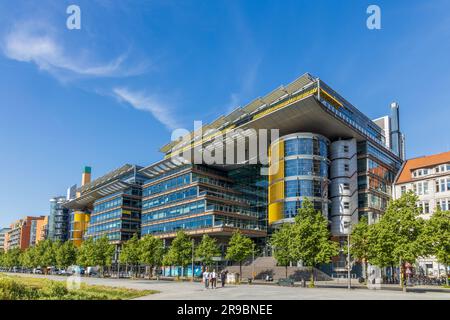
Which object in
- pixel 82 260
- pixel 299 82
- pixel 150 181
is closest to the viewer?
pixel 299 82

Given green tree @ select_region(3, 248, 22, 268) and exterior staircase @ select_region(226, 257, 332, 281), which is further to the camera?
green tree @ select_region(3, 248, 22, 268)

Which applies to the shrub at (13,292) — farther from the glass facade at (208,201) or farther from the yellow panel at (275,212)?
the glass facade at (208,201)

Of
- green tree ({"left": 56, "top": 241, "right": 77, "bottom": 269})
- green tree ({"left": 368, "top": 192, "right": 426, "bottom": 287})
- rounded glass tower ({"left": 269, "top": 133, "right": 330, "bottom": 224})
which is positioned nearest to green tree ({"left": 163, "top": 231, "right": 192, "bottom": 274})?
rounded glass tower ({"left": 269, "top": 133, "right": 330, "bottom": 224})

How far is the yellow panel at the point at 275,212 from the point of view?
8569cm

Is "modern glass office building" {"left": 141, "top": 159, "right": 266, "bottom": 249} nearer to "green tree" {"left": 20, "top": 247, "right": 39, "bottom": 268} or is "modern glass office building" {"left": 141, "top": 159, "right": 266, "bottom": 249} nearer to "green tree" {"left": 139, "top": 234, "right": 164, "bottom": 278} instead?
"green tree" {"left": 139, "top": 234, "right": 164, "bottom": 278}

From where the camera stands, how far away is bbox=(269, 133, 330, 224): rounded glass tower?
8419 cm

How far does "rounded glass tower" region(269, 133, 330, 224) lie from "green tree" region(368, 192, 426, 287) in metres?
38.6

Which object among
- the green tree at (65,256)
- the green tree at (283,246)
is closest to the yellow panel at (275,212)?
the green tree at (283,246)

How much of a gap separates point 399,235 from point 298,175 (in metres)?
42.1

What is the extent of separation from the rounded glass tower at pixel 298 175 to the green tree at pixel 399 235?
126 feet
